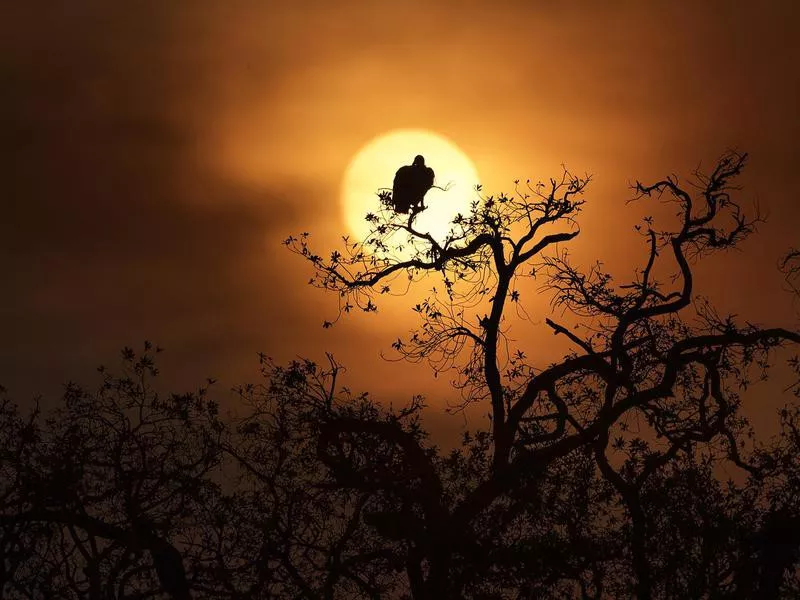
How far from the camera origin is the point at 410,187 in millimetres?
19500

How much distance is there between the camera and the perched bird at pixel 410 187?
19203 mm

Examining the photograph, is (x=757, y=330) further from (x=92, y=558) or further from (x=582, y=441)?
(x=92, y=558)

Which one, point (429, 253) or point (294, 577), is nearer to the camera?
point (294, 577)

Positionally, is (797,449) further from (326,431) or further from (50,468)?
(50,468)

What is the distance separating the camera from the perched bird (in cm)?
1920

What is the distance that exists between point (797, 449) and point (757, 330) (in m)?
2.06

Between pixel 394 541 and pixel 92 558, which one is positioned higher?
pixel 394 541

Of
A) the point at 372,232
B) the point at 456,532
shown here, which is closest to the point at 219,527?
the point at 456,532

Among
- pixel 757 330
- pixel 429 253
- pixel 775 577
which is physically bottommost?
pixel 775 577

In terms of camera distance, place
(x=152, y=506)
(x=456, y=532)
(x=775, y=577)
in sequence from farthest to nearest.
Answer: (x=152, y=506) → (x=456, y=532) → (x=775, y=577)

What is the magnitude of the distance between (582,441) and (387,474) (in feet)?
10.5

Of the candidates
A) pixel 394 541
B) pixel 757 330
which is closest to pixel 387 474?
pixel 394 541

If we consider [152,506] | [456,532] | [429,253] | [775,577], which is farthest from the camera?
[429,253]

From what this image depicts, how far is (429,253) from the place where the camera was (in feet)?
61.3
